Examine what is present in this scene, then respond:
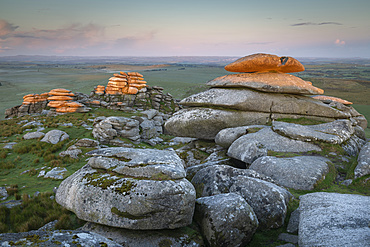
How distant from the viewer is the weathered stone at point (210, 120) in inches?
654

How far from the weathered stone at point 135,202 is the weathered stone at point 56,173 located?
41.5 ft

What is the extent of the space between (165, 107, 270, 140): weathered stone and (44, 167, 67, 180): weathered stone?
1033cm

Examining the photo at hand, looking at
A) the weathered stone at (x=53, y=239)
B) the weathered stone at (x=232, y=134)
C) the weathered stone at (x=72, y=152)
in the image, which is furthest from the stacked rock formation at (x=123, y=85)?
the weathered stone at (x=53, y=239)

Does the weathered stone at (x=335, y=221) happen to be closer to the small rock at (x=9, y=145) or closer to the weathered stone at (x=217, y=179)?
the weathered stone at (x=217, y=179)

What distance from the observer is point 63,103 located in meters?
45.4

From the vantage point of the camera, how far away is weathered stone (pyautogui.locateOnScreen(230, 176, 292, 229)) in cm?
713

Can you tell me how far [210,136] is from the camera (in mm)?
17562

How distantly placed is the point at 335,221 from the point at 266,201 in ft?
7.27

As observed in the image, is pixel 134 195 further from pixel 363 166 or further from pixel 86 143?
pixel 86 143

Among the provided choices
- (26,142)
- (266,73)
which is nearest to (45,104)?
(26,142)

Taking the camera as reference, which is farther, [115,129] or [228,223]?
[115,129]

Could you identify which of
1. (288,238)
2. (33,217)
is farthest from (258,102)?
(33,217)

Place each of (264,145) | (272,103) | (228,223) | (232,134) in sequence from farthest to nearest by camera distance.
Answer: (272,103) → (232,134) → (264,145) → (228,223)

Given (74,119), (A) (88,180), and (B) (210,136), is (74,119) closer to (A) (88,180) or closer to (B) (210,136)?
(B) (210,136)
